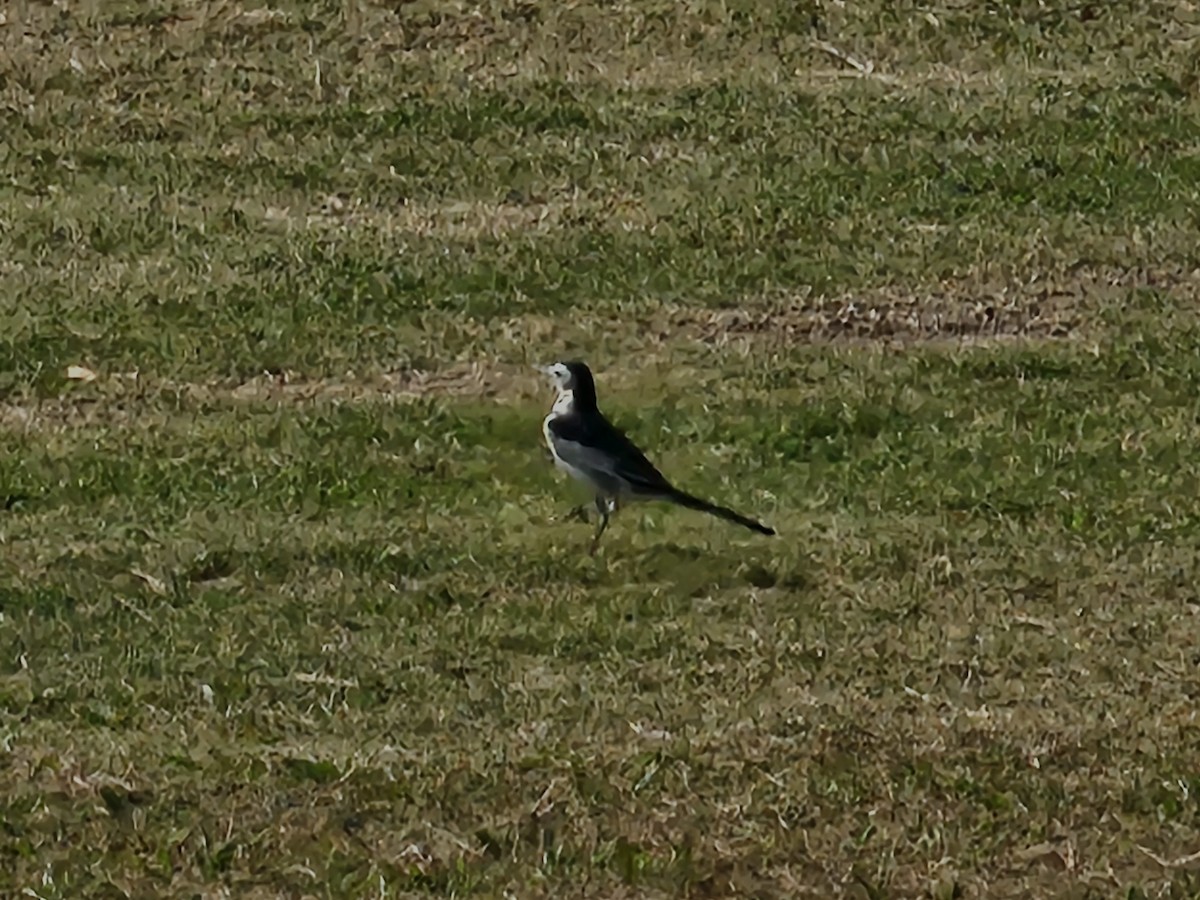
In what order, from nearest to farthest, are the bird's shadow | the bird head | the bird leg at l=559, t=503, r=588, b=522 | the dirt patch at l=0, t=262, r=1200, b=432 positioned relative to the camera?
the bird's shadow
the bird leg at l=559, t=503, r=588, b=522
the bird head
the dirt patch at l=0, t=262, r=1200, b=432

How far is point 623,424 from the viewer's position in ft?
35.5

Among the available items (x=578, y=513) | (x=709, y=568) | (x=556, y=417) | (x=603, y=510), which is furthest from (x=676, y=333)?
(x=709, y=568)

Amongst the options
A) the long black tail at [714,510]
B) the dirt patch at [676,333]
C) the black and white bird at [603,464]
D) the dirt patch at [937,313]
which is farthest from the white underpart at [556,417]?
the dirt patch at [937,313]

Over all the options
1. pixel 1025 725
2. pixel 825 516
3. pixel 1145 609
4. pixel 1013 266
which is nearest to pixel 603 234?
pixel 1013 266

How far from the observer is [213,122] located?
1404 centimetres

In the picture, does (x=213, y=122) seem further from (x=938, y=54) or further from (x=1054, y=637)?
(x=1054, y=637)

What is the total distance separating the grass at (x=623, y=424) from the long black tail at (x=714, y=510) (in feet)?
0.19

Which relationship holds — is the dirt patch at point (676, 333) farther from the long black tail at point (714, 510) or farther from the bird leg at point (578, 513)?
the long black tail at point (714, 510)

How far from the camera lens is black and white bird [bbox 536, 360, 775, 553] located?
30.1ft

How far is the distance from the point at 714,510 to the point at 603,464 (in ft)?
1.30

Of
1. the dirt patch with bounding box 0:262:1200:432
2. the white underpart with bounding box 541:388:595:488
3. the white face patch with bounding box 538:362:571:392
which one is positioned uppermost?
the white face patch with bounding box 538:362:571:392

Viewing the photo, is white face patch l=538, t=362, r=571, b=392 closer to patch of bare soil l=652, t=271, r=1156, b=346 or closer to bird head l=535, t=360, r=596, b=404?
bird head l=535, t=360, r=596, b=404

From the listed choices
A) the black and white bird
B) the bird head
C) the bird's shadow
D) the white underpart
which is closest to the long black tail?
the black and white bird

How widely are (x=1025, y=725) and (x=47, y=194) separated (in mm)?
7012
